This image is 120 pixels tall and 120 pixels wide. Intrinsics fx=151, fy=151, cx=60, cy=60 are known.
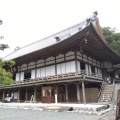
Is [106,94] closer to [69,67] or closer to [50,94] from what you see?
[69,67]

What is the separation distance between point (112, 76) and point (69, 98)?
11717mm

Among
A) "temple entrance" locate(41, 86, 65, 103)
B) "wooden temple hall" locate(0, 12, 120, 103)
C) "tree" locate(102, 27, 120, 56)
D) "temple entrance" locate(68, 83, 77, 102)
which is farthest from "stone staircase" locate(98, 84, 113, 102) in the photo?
"tree" locate(102, 27, 120, 56)

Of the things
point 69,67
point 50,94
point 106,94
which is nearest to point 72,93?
point 50,94

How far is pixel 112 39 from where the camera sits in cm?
3391

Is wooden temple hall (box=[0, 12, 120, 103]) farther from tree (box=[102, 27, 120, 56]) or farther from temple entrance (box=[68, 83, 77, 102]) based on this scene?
tree (box=[102, 27, 120, 56])

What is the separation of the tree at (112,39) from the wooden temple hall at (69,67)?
9894mm

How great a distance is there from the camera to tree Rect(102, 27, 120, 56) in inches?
1257

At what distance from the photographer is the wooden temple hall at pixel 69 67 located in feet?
51.0

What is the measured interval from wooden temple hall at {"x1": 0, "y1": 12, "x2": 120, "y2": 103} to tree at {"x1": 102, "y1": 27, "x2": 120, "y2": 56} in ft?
32.5

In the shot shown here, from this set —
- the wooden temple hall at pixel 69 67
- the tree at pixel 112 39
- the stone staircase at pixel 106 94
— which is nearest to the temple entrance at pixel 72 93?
the wooden temple hall at pixel 69 67

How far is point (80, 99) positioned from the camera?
16469 millimetres

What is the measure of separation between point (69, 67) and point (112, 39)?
2020cm

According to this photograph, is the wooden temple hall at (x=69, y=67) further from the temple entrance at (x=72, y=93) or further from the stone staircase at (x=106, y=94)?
the stone staircase at (x=106, y=94)

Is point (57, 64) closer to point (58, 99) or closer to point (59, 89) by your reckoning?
point (59, 89)
